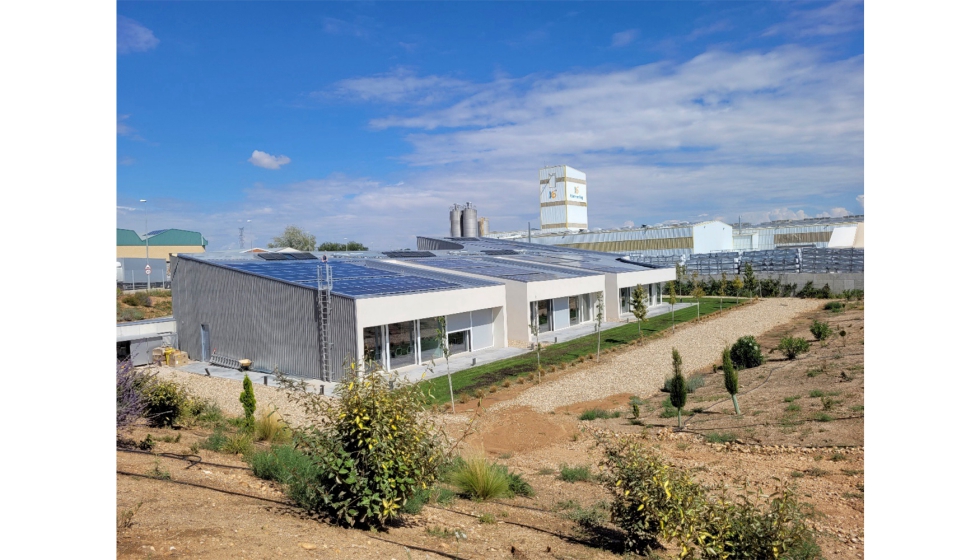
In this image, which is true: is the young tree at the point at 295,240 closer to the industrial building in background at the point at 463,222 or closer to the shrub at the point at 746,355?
the industrial building in background at the point at 463,222

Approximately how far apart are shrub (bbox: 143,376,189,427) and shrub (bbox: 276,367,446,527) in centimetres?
658

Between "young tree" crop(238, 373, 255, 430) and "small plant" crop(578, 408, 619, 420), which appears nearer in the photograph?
"young tree" crop(238, 373, 255, 430)

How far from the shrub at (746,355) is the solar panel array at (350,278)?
1023 centimetres

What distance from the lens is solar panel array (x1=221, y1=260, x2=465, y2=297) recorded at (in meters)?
20.2

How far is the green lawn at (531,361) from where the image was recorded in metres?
18.3

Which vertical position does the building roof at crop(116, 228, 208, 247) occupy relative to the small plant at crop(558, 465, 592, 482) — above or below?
above

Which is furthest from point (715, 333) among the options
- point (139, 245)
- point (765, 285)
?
point (139, 245)

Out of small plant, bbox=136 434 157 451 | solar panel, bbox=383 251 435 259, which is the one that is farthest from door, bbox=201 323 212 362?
small plant, bbox=136 434 157 451

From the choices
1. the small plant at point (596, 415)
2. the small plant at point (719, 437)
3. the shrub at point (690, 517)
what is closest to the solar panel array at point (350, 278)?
the small plant at point (596, 415)

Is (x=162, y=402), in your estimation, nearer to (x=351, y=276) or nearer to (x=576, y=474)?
(x=576, y=474)

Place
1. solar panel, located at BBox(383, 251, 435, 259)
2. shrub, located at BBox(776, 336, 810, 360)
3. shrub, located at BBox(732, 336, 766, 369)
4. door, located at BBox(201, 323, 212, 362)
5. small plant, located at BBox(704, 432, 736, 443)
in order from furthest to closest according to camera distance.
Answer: solar panel, located at BBox(383, 251, 435, 259), door, located at BBox(201, 323, 212, 362), shrub, located at BBox(776, 336, 810, 360), shrub, located at BBox(732, 336, 766, 369), small plant, located at BBox(704, 432, 736, 443)

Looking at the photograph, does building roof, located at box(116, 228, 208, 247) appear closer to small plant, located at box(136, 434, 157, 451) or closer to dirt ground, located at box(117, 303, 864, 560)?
dirt ground, located at box(117, 303, 864, 560)

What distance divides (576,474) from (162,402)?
7.80 m
